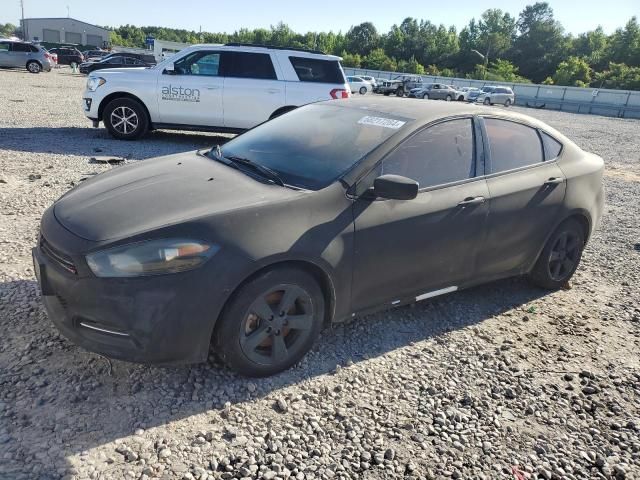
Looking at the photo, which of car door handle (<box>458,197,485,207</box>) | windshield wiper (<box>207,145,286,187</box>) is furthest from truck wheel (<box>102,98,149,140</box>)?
car door handle (<box>458,197,485,207</box>)

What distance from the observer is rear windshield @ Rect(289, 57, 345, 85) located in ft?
33.9

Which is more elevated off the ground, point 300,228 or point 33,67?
point 300,228

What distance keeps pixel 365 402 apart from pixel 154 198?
171cm

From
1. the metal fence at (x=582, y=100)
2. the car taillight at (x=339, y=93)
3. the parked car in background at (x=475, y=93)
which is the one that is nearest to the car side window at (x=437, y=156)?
the car taillight at (x=339, y=93)

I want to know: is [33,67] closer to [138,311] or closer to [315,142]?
[315,142]

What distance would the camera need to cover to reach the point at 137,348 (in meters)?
2.66

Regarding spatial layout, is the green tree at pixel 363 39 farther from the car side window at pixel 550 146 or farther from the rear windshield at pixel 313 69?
the car side window at pixel 550 146

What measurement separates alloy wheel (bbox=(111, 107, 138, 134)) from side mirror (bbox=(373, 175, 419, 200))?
8.11 meters

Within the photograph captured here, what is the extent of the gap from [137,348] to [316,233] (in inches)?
45.0

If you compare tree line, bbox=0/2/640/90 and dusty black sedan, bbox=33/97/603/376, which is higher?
tree line, bbox=0/2/640/90

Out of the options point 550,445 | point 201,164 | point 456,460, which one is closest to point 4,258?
point 201,164

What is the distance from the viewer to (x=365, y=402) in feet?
9.84

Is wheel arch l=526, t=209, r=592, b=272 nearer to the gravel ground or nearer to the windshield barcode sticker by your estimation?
the gravel ground

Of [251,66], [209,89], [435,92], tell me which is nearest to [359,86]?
[435,92]
